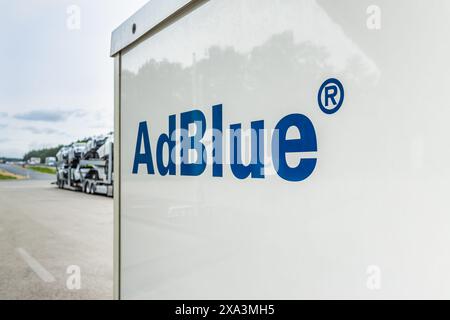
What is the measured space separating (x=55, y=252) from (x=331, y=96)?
7.70 meters

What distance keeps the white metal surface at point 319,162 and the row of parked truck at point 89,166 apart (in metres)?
14.2

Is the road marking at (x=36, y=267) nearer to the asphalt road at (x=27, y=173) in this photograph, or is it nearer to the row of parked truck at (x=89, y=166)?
the row of parked truck at (x=89, y=166)

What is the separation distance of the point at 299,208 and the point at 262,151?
20 centimetres

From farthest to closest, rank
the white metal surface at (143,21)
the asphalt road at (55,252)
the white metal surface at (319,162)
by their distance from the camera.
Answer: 1. the asphalt road at (55,252)
2. the white metal surface at (143,21)
3. the white metal surface at (319,162)

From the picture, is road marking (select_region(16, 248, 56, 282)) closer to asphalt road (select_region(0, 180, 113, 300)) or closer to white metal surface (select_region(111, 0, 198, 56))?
asphalt road (select_region(0, 180, 113, 300))

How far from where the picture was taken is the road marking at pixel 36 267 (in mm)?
5988

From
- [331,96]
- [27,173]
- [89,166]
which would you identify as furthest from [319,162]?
[27,173]

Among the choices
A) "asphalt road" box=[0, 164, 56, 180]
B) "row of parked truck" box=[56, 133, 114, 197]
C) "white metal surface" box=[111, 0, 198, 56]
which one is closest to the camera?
"white metal surface" box=[111, 0, 198, 56]

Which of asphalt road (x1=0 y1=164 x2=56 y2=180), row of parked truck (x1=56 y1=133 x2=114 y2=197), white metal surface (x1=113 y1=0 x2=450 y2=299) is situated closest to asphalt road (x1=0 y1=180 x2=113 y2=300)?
row of parked truck (x1=56 y1=133 x2=114 y2=197)

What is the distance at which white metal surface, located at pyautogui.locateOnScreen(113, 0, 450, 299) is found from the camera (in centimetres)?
78

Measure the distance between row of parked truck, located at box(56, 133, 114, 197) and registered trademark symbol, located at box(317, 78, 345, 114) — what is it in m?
14.8

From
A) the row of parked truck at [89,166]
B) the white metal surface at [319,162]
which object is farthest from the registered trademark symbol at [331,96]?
the row of parked truck at [89,166]

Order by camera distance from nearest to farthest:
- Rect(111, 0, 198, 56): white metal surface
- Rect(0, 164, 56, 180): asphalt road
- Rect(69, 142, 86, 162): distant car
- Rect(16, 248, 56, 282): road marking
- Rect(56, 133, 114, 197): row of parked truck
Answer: Rect(111, 0, 198, 56): white metal surface → Rect(16, 248, 56, 282): road marking → Rect(56, 133, 114, 197): row of parked truck → Rect(69, 142, 86, 162): distant car → Rect(0, 164, 56, 180): asphalt road
